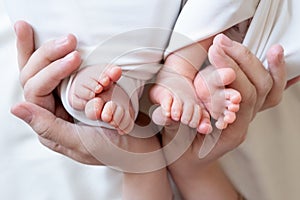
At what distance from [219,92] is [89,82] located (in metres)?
0.14

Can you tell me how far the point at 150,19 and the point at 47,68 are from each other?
133 millimetres

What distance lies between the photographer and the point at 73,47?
2.26ft

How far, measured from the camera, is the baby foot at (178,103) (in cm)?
62

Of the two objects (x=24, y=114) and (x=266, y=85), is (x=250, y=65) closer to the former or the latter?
(x=266, y=85)

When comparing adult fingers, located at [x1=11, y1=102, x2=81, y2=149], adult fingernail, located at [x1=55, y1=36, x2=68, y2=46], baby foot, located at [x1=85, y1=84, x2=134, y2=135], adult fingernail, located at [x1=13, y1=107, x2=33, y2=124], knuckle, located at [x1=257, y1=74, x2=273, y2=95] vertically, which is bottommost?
adult fingers, located at [x1=11, y1=102, x2=81, y2=149]

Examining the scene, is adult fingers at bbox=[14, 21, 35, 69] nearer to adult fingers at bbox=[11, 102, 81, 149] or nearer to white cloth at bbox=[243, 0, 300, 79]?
adult fingers at bbox=[11, 102, 81, 149]

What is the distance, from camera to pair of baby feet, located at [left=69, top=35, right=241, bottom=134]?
24.5 inches

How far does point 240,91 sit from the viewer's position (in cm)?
67

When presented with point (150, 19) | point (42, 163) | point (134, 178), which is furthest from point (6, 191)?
point (150, 19)

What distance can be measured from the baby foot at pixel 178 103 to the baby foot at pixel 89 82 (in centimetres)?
5

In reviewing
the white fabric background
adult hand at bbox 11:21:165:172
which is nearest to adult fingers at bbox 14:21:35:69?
adult hand at bbox 11:21:165:172

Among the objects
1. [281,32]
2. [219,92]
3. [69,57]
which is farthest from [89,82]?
[281,32]

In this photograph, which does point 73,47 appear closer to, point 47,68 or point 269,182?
point 47,68

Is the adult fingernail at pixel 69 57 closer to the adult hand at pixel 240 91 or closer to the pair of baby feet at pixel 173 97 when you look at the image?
the pair of baby feet at pixel 173 97
